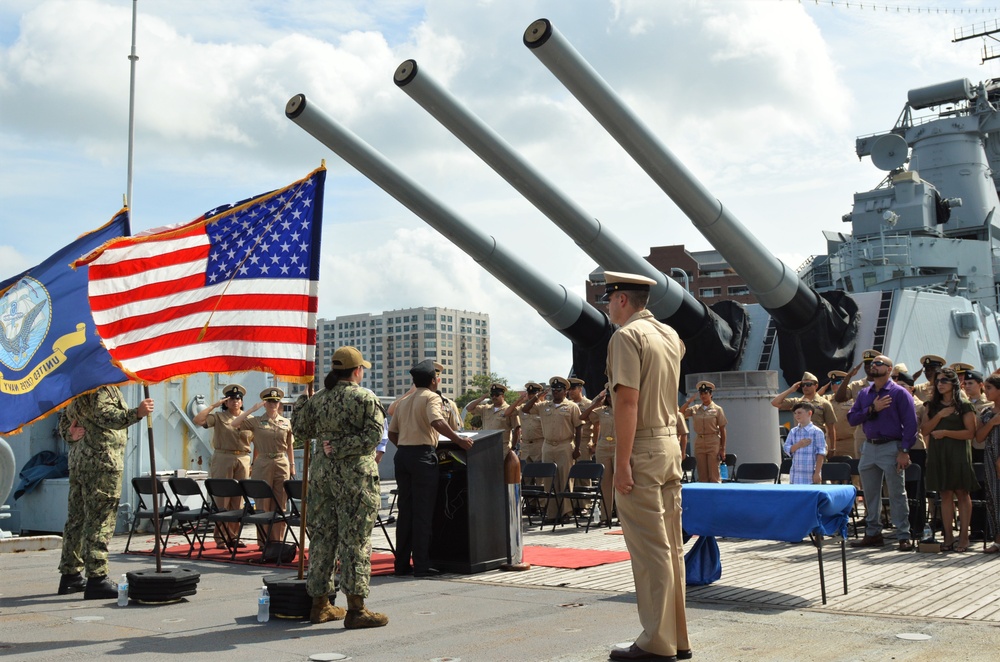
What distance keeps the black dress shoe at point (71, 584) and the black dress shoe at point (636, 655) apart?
13.1ft

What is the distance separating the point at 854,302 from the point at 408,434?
396 inches

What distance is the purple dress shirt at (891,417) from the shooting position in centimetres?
812

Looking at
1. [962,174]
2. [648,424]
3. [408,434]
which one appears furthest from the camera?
[962,174]

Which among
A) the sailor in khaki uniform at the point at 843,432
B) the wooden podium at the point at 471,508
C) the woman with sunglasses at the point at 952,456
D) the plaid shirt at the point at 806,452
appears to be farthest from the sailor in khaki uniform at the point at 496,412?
the woman with sunglasses at the point at 952,456

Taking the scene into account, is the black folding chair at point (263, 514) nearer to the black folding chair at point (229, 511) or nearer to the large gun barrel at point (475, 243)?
the black folding chair at point (229, 511)

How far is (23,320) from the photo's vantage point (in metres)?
6.23

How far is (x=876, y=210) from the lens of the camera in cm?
2150

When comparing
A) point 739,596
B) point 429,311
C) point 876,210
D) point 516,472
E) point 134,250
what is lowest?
point 739,596

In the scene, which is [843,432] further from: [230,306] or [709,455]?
[230,306]

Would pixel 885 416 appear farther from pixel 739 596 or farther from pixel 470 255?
pixel 470 255

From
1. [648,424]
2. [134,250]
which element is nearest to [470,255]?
[134,250]

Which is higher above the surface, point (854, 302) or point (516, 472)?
point (854, 302)

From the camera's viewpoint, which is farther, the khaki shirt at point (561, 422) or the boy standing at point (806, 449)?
the khaki shirt at point (561, 422)

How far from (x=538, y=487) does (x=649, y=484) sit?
22.9 feet
